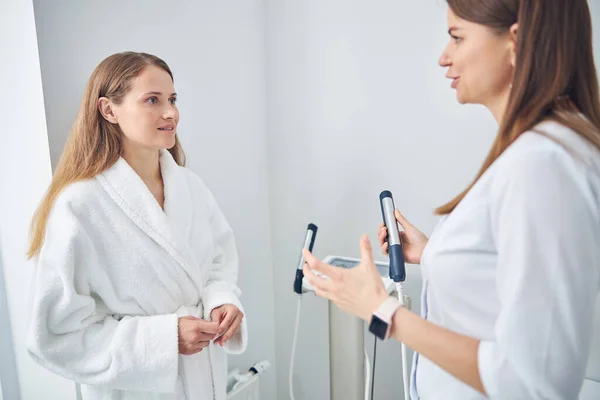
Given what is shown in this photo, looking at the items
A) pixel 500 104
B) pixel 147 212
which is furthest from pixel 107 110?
pixel 500 104

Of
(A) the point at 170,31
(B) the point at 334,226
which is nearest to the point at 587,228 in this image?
(B) the point at 334,226

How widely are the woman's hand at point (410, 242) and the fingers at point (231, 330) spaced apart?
1.37 ft

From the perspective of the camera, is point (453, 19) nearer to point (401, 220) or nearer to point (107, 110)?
point (401, 220)

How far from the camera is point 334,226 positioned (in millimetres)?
1623

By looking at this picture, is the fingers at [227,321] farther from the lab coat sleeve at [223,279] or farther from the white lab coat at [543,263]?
the white lab coat at [543,263]

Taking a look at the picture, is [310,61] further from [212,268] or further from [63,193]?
[63,193]

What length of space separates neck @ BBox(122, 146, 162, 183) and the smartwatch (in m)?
0.74

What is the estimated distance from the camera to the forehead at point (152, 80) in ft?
3.37

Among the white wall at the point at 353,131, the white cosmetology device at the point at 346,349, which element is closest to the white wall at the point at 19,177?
the white cosmetology device at the point at 346,349

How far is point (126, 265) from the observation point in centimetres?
99

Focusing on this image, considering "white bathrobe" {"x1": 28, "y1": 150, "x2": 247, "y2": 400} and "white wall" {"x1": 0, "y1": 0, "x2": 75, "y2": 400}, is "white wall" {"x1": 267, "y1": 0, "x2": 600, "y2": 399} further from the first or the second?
"white wall" {"x1": 0, "y1": 0, "x2": 75, "y2": 400}

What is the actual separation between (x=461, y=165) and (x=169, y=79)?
2.93 ft

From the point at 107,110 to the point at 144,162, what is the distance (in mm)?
156

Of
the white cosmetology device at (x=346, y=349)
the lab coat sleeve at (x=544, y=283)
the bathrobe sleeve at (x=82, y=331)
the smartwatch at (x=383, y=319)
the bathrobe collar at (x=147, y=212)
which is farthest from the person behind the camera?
the white cosmetology device at (x=346, y=349)
